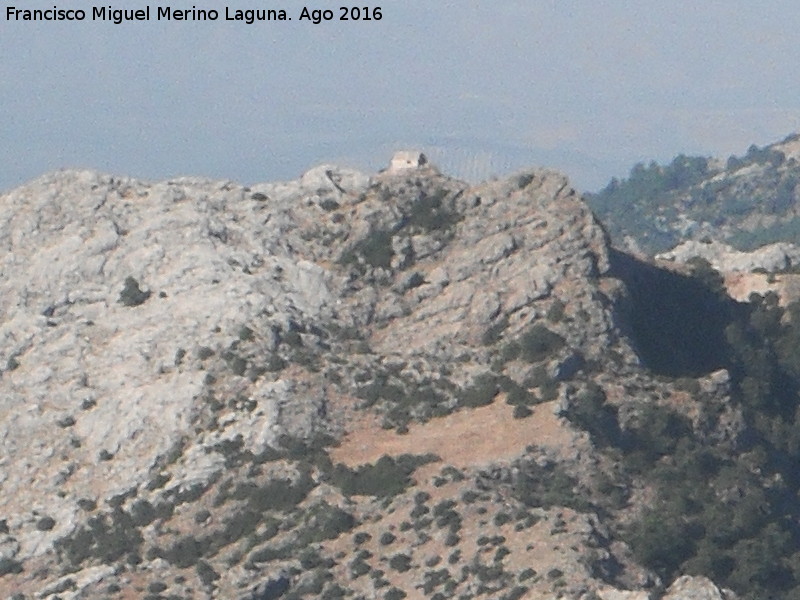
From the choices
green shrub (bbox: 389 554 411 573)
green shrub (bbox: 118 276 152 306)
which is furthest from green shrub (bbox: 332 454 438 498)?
green shrub (bbox: 118 276 152 306)

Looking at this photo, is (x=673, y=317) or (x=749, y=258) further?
(x=749, y=258)

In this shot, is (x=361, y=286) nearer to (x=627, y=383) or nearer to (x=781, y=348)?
(x=627, y=383)

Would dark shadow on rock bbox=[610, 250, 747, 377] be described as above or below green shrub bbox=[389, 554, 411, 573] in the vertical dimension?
above

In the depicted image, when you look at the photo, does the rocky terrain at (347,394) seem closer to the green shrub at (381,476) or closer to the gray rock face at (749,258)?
the green shrub at (381,476)

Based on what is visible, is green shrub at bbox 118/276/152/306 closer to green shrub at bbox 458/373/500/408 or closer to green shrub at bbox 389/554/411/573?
green shrub at bbox 458/373/500/408

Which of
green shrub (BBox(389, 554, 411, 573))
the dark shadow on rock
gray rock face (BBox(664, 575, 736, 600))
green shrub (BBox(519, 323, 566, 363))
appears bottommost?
green shrub (BBox(389, 554, 411, 573))

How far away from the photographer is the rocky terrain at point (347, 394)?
7450cm

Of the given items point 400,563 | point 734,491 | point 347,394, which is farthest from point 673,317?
point 400,563

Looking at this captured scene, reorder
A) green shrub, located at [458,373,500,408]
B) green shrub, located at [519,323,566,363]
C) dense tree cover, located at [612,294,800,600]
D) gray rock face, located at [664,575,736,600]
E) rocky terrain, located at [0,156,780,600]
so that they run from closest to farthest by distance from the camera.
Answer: gray rock face, located at [664,575,736,600]
rocky terrain, located at [0,156,780,600]
dense tree cover, located at [612,294,800,600]
green shrub, located at [458,373,500,408]
green shrub, located at [519,323,566,363]

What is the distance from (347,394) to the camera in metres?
84.1

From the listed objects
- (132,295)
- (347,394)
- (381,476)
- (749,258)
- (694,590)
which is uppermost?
(132,295)

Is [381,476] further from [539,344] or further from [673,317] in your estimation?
[673,317]

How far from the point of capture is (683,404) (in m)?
83.9

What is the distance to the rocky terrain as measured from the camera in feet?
244
